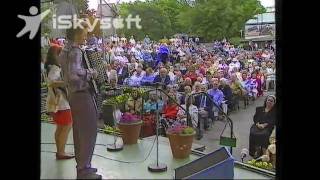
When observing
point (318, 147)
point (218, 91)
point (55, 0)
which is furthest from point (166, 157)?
point (55, 0)

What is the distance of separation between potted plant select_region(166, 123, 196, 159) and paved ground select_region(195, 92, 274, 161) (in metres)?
0.05

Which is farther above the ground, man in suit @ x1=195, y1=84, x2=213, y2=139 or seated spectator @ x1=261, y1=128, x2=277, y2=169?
man in suit @ x1=195, y1=84, x2=213, y2=139

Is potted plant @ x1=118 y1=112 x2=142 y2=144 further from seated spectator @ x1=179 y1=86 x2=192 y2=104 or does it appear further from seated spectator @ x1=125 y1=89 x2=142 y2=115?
seated spectator @ x1=179 y1=86 x2=192 y2=104

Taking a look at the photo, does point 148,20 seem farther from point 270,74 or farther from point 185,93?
point 270,74

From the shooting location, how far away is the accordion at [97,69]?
2.06 m

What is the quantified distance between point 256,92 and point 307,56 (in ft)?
0.98

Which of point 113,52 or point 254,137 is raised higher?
point 113,52

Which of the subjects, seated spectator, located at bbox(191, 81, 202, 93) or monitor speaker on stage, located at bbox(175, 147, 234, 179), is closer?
monitor speaker on stage, located at bbox(175, 147, 234, 179)

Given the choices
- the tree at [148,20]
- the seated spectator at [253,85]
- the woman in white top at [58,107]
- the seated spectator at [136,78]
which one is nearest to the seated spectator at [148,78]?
the seated spectator at [136,78]

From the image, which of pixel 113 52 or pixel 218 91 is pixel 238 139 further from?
pixel 113 52

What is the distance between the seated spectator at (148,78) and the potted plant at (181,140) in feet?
0.83

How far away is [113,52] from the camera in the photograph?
2111mm

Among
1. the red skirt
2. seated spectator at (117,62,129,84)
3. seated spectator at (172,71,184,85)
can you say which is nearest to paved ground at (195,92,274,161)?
seated spectator at (172,71,184,85)

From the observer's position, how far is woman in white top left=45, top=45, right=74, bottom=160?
80.4 inches
